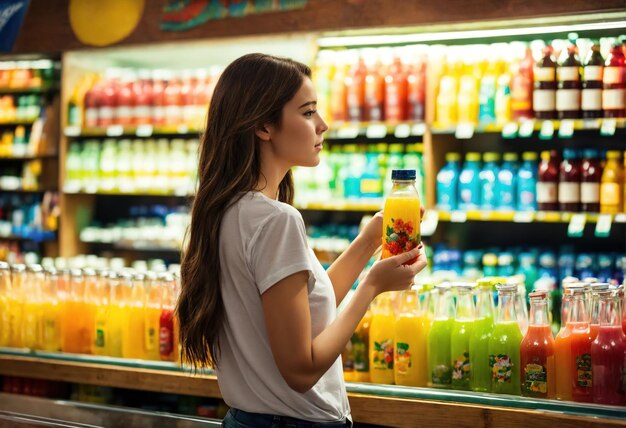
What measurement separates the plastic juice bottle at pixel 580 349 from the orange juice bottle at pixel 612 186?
1806 millimetres

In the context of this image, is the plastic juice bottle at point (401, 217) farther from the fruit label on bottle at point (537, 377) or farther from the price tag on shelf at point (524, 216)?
the price tag on shelf at point (524, 216)

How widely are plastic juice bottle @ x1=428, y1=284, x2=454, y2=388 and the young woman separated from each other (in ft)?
2.12

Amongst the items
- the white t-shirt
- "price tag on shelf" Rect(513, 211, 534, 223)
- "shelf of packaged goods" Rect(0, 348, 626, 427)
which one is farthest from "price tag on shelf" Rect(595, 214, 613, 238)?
the white t-shirt

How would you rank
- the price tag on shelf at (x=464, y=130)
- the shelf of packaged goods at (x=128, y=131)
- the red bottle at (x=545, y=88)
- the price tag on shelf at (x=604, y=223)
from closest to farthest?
the price tag on shelf at (x=604, y=223)
the red bottle at (x=545, y=88)
the price tag on shelf at (x=464, y=130)
the shelf of packaged goods at (x=128, y=131)

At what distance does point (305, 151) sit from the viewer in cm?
187

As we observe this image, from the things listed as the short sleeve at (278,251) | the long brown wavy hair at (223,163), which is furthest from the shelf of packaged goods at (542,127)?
the short sleeve at (278,251)

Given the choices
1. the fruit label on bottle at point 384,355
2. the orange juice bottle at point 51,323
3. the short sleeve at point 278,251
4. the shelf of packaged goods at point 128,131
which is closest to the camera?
the short sleeve at point 278,251

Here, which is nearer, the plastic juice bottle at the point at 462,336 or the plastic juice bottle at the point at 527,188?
the plastic juice bottle at the point at 462,336

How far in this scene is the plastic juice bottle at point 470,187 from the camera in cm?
435

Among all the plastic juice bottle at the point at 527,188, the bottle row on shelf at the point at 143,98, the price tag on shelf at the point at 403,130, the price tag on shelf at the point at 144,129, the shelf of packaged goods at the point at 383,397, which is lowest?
the shelf of packaged goods at the point at 383,397

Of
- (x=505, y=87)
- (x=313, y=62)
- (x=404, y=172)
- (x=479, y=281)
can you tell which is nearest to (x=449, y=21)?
(x=505, y=87)

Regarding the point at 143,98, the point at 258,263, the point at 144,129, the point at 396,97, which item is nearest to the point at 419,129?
the point at 396,97

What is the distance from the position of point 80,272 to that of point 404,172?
5.63 feet

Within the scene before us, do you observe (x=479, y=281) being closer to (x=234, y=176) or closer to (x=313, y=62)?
(x=234, y=176)
